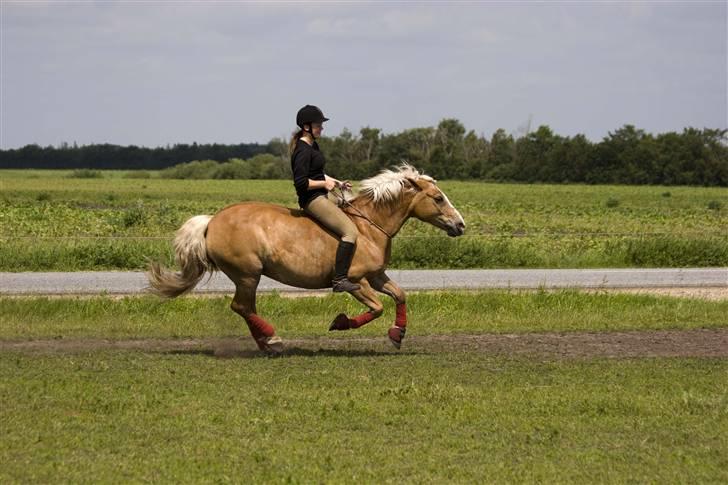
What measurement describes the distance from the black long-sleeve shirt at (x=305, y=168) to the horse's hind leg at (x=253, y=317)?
1.07 metres

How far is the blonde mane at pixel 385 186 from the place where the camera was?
13.6m

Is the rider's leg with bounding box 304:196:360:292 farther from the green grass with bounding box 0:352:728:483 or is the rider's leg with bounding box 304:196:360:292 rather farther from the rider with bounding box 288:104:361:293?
the green grass with bounding box 0:352:728:483

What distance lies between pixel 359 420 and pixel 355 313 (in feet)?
27.4

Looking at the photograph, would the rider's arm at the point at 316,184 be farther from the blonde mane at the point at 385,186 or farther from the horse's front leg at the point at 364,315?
the horse's front leg at the point at 364,315

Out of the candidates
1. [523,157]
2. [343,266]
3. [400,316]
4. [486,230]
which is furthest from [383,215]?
[523,157]

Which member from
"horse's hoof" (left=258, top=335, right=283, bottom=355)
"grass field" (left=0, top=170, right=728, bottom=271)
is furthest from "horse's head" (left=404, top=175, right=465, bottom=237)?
"grass field" (left=0, top=170, right=728, bottom=271)

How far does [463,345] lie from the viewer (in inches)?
569

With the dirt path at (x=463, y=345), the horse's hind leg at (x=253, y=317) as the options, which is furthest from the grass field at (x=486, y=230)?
the horse's hind leg at (x=253, y=317)

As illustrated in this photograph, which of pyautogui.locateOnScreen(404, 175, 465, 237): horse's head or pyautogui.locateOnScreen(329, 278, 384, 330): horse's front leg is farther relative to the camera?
pyautogui.locateOnScreen(404, 175, 465, 237): horse's head

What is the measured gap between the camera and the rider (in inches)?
508

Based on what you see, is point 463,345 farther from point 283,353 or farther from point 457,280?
point 457,280

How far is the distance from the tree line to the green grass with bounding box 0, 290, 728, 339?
57.5 metres

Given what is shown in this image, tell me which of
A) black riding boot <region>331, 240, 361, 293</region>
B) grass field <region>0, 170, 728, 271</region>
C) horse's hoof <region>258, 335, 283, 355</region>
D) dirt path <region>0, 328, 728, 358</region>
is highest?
black riding boot <region>331, 240, 361, 293</region>

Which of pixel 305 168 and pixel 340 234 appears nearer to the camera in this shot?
pixel 305 168
